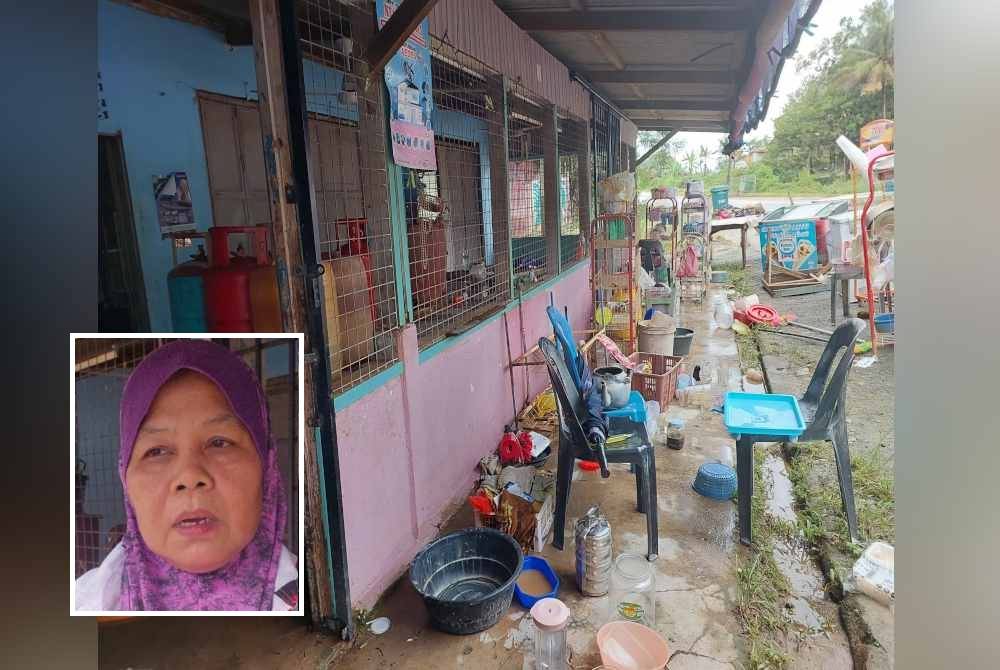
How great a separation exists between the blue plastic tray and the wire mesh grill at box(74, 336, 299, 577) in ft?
8.77

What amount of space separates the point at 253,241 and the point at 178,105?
3.51ft

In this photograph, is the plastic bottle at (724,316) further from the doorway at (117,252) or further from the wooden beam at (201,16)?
the doorway at (117,252)

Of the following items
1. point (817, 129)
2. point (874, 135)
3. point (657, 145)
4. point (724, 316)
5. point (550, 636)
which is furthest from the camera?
point (817, 129)

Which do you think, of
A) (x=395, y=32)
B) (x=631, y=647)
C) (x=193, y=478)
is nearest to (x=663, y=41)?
(x=395, y=32)

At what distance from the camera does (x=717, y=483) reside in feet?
12.4

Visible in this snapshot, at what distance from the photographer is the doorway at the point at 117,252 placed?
3.65m

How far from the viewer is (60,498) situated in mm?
895

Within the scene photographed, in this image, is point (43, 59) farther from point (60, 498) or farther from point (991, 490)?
point (991, 490)

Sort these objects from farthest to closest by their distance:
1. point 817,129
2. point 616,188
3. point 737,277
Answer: point 817,129 → point 737,277 → point 616,188

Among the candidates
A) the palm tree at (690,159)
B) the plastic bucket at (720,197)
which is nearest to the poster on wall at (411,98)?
the plastic bucket at (720,197)

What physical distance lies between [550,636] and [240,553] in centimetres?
167

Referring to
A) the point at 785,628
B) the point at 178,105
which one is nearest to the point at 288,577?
the point at 785,628

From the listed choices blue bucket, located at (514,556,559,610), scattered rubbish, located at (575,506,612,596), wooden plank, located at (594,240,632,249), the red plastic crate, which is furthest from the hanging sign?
blue bucket, located at (514,556,559,610)

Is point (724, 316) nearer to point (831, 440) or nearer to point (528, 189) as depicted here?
point (528, 189)
